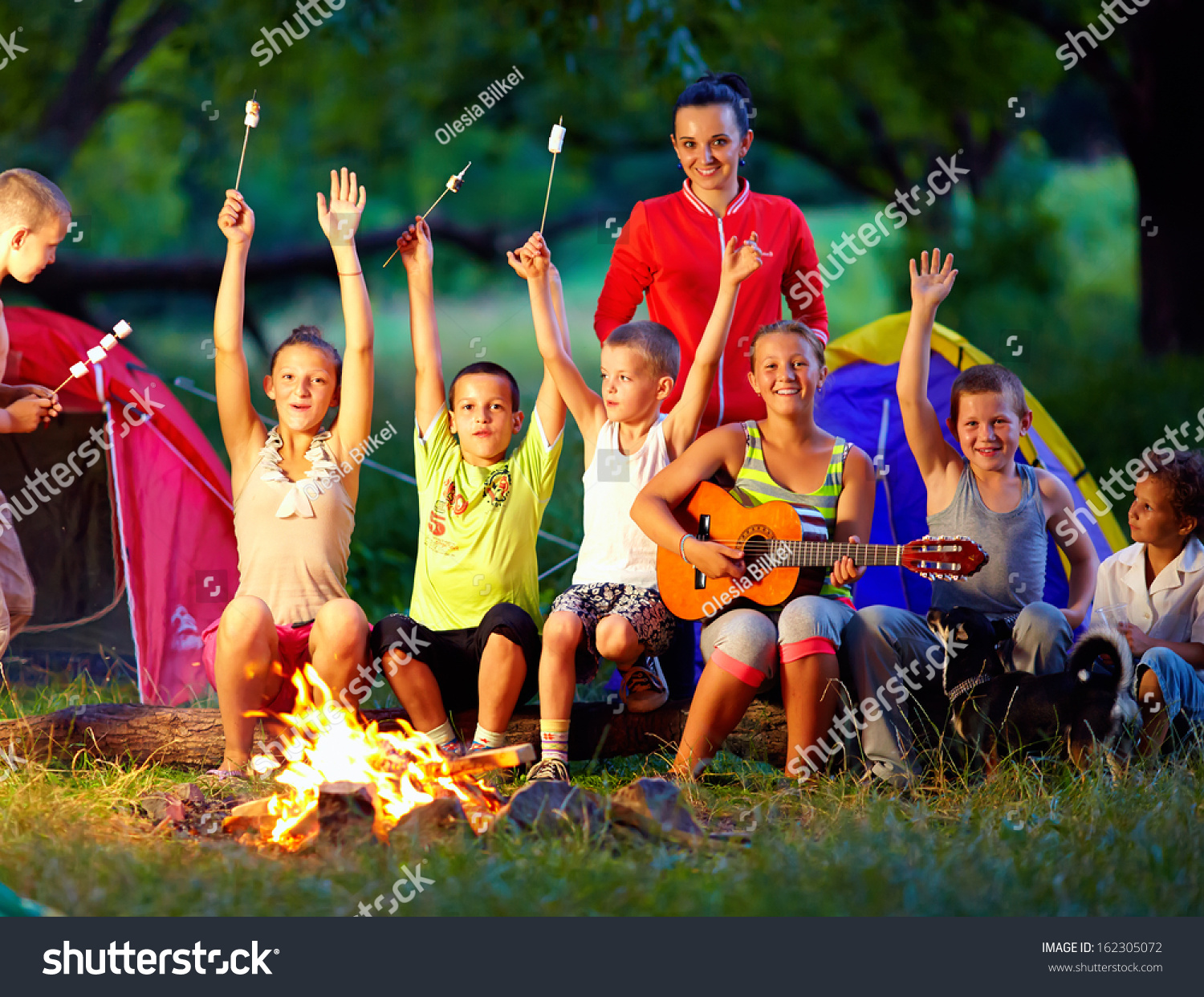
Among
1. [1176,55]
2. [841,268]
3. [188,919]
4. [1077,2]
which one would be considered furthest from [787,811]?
[841,268]

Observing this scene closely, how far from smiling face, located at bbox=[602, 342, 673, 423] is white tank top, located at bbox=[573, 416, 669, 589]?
0.26 feet

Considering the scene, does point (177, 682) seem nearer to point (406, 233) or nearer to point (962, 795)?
point (406, 233)

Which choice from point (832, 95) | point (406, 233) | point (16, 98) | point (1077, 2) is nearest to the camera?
point (406, 233)

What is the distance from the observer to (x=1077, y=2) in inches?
316

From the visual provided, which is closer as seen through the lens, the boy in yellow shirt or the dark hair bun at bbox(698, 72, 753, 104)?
the boy in yellow shirt

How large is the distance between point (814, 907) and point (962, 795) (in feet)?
2.72

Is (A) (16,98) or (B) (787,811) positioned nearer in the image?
(B) (787,811)

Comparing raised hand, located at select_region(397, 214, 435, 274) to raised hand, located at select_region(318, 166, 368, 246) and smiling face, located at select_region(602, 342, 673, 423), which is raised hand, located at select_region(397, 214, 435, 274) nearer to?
raised hand, located at select_region(318, 166, 368, 246)

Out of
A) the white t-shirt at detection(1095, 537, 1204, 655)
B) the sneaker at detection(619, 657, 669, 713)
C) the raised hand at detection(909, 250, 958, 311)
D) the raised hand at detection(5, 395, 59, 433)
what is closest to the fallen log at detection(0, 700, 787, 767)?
the sneaker at detection(619, 657, 669, 713)

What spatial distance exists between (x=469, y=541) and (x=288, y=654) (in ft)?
1.90

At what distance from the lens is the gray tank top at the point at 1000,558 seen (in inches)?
136

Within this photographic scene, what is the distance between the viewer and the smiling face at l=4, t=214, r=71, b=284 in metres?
3.54

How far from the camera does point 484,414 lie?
3531 mm

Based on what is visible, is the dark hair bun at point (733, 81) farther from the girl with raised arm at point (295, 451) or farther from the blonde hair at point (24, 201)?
the blonde hair at point (24, 201)
